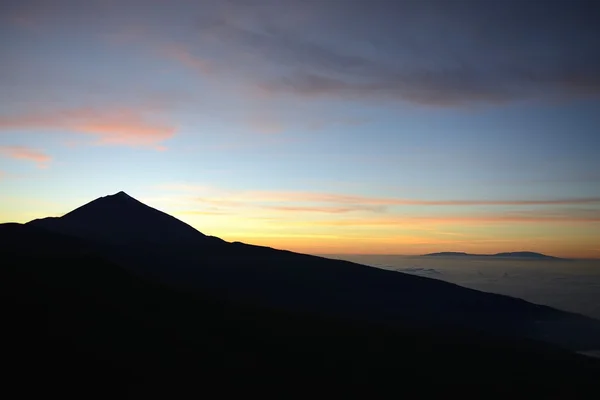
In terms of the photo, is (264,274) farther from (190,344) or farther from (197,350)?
(197,350)

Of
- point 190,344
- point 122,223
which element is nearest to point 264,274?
point 122,223

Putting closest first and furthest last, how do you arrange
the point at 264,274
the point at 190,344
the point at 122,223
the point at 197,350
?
1. the point at 197,350
2. the point at 190,344
3. the point at 264,274
4. the point at 122,223

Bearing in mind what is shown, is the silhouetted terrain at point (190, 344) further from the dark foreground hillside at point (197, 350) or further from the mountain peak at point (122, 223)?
the mountain peak at point (122, 223)

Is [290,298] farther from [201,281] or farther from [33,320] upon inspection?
[33,320]

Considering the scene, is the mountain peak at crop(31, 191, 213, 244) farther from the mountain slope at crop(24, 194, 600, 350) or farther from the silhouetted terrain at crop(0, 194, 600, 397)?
the silhouetted terrain at crop(0, 194, 600, 397)

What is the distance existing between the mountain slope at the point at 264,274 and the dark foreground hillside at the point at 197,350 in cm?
4066

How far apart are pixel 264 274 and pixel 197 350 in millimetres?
99766

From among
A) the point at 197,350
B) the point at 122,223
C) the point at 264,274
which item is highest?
the point at 122,223

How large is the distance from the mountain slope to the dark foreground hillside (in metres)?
40.7

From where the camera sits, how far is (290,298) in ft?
455

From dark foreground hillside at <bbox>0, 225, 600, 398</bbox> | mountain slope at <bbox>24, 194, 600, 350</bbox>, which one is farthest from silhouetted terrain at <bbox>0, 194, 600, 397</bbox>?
mountain slope at <bbox>24, 194, 600, 350</bbox>

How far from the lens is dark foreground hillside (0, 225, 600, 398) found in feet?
140

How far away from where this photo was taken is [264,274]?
153 m

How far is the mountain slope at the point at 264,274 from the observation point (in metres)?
129
